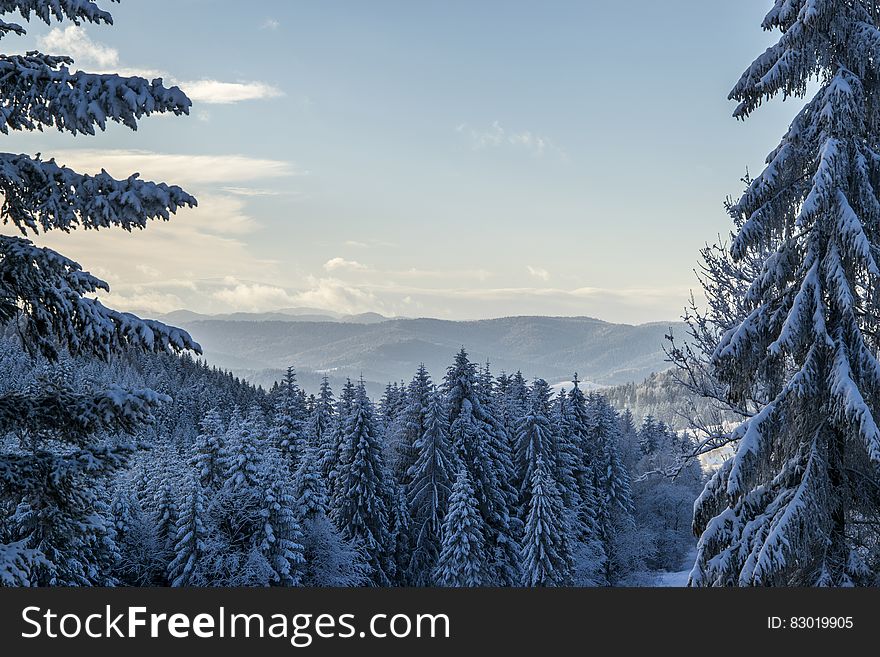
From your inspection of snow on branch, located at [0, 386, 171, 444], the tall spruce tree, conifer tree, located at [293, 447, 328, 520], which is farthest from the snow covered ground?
snow on branch, located at [0, 386, 171, 444]

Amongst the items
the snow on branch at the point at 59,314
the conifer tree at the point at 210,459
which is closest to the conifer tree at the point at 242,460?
the conifer tree at the point at 210,459

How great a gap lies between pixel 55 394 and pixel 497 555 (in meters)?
36.6

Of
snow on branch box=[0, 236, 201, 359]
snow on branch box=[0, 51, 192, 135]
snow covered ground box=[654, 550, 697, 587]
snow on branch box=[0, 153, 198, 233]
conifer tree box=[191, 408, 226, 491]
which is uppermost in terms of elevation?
snow on branch box=[0, 51, 192, 135]

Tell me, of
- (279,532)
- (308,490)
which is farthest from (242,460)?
(308,490)

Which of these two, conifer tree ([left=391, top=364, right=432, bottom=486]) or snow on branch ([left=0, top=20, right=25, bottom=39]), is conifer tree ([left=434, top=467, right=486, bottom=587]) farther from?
snow on branch ([left=0, top=20, right=25, bottom=39])

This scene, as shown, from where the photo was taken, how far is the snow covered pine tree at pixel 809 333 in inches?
388

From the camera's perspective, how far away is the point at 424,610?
8.88 meters

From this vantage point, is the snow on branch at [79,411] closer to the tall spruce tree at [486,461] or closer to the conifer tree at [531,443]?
the tall spruce tree at [486,461]

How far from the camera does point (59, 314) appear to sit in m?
7.17

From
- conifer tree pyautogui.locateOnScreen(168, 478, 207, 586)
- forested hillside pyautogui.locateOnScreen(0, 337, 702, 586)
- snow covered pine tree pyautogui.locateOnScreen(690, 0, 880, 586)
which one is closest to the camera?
snow covered pine tree pyautogui.locateOnScreen(690, 0, 880, 586)

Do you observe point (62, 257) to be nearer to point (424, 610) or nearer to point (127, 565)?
point (424, 610)

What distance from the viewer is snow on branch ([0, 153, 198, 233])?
688 cm

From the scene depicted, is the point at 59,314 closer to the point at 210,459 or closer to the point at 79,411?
the point at 79,411

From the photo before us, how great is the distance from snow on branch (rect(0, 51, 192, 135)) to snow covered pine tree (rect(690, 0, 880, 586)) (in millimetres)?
8332
